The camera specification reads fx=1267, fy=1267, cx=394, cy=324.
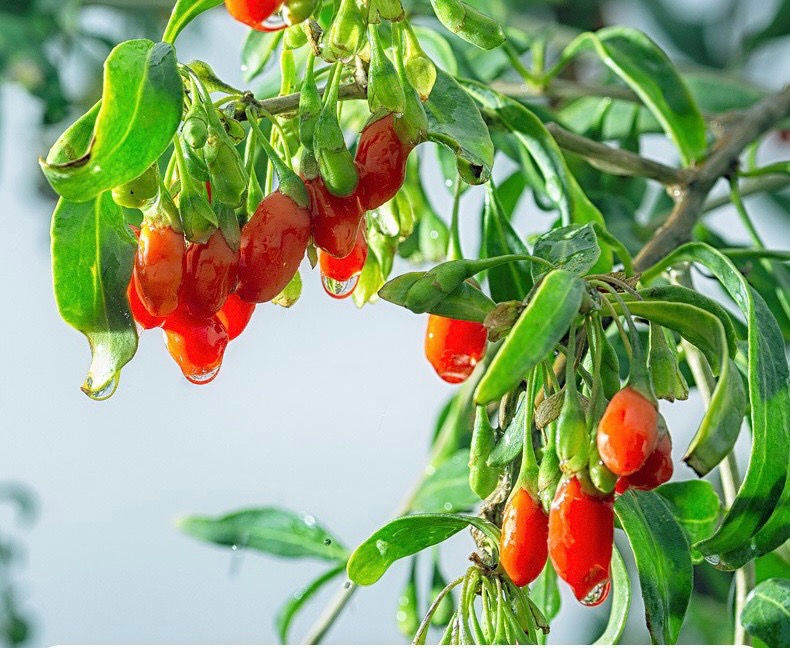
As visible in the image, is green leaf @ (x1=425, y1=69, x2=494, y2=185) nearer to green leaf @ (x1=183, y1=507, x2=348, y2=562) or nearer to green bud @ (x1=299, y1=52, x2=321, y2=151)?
green bud @ (x1=299, y1=52, x2=321, y2=151)

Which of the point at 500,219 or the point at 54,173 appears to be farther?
the point at 500,219

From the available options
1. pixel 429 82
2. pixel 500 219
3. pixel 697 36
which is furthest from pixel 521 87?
pixel 697 36

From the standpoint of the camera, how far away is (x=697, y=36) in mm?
2355

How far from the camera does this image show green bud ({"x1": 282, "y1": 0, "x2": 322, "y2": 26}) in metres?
0.69

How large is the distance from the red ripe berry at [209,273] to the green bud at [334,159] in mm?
69

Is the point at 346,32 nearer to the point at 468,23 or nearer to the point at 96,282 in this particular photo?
the point at 468,23

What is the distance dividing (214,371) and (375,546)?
0.50ft

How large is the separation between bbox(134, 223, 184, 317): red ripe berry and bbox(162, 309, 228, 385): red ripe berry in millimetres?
30

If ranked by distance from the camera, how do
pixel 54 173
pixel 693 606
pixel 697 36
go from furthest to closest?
pixel 697 36
pixel 693 606
pixel 54 173

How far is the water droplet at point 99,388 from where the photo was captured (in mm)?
735

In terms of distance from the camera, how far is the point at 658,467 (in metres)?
0.66

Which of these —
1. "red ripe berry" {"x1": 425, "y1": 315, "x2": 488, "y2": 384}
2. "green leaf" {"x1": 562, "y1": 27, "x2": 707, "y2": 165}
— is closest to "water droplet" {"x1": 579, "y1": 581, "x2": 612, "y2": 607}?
"red ripe berry" {"x1": 425, "y1": 315, "x2": 488, "y2": 384}

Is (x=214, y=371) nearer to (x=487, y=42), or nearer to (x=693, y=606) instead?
(x=487, y=42)

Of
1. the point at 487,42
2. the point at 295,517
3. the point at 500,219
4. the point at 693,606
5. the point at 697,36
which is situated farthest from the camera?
the point at 697,36
